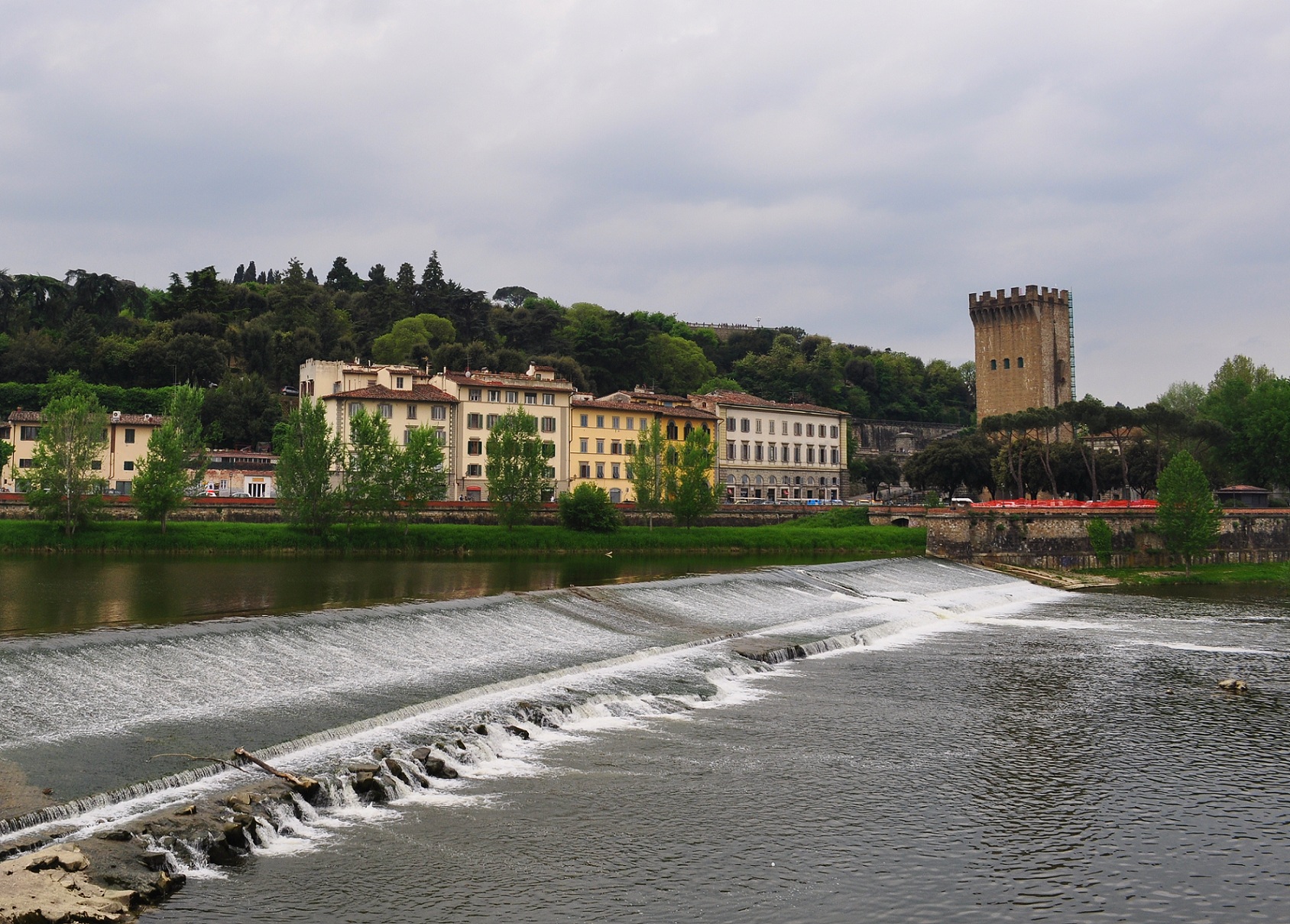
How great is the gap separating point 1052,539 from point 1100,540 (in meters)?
2.65

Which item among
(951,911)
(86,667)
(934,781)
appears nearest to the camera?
(951,911)

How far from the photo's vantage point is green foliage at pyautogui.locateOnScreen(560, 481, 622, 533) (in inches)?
2697

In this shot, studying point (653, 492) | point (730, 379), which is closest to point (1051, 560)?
point (653, 492)

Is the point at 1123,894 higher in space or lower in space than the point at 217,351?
lower

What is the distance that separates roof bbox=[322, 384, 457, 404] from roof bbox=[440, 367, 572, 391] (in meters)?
1.46

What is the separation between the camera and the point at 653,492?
7488cm

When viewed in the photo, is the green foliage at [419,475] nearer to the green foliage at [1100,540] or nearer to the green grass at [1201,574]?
the green grass at [1201,574]

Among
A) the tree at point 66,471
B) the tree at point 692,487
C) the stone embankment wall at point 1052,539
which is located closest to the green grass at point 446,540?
the tree at point 66,471

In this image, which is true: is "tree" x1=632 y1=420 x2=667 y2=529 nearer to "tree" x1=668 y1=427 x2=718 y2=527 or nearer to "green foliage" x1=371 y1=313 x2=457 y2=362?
"tree" x1=668 y1=427 x2=718 y2=527

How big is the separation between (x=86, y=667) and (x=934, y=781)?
14.6 m

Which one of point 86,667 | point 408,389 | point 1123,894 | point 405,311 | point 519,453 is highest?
point 405,311

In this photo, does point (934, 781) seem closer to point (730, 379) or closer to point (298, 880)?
point (298, 880)

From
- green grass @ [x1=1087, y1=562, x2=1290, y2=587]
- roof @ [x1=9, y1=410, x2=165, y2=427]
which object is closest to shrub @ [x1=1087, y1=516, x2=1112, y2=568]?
green grass @ [x1=1087, y1=562, x2=1290, y2=587]

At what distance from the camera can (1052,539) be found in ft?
206
